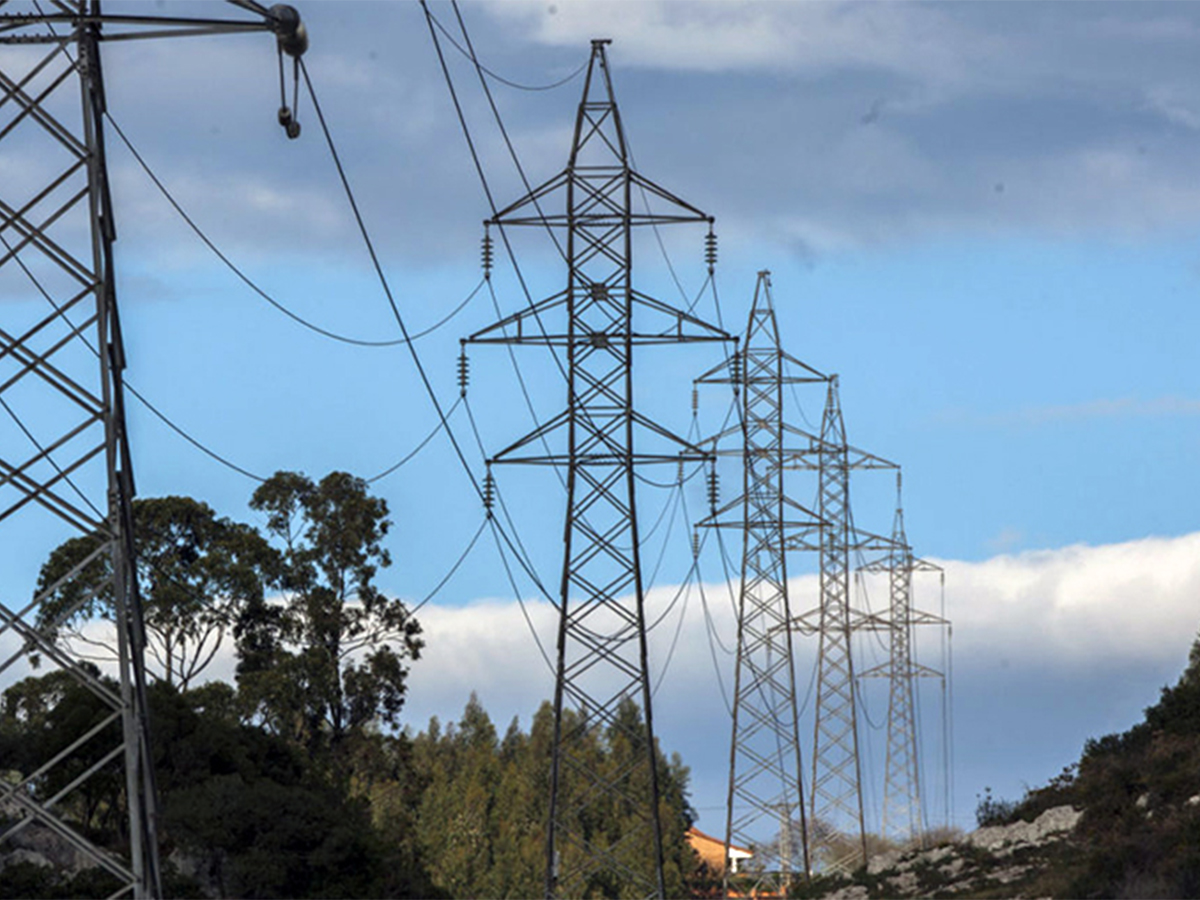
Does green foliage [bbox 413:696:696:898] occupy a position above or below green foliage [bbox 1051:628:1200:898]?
above

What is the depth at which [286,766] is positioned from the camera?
48844 mm

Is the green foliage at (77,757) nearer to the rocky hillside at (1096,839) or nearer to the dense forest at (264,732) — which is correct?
the dense forest at (264,732)

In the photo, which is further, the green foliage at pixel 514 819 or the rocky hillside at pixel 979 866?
the green foliage at pixel 514 819

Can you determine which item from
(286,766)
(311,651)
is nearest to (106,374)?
(286,766)

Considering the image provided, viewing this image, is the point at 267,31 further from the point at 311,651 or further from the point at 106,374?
the point at 311,651

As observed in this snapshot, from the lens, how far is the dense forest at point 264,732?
42281 mm

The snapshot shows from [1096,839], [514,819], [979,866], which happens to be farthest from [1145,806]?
[514,819]

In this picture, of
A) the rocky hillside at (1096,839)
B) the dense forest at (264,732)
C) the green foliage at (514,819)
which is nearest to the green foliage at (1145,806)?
the rocky hillside at (1096,839)

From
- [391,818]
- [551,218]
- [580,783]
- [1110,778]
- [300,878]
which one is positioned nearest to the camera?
[551,218]

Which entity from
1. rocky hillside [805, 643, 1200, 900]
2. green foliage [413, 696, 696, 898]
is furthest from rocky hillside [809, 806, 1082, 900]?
green foliage [413, 696, 696, 898]

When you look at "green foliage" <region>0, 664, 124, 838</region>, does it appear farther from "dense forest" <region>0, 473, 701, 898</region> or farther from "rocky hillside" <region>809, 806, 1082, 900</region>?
"rocky hillside" <region>809, 806, 1082, 900</region>

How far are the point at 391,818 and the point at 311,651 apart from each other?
17.9 feet

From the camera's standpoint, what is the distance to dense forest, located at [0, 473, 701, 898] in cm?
4228

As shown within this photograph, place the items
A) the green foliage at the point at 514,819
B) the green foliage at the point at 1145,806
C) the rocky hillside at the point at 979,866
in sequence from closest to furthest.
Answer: the green foliage at the point at 1145,806 → the rocky hillside at the point at 979,866 → the green foliage at the point at 514,819
